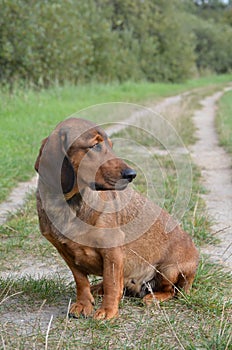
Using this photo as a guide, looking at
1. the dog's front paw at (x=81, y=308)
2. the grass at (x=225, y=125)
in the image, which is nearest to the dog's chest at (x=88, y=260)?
the dog's front paw at (x=81, y=308)

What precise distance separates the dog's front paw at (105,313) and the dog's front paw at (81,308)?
8cm

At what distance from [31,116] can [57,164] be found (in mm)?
8808

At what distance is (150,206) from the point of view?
3.77 meters

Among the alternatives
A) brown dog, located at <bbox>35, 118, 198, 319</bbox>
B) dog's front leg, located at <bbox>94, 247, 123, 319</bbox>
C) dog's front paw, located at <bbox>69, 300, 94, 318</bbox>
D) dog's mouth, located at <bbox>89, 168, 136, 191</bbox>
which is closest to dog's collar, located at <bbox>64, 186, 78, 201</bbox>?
brown dog, located at <bbox>35, 118, 198, 319</bbox>

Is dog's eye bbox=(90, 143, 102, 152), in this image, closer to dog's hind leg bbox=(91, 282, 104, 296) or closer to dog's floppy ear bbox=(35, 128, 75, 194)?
dog's floppy ear bbox=(35, 128, 75, 194)

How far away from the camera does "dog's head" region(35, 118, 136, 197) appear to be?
3195 millimetres

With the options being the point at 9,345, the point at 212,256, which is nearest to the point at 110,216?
the point at 9,345

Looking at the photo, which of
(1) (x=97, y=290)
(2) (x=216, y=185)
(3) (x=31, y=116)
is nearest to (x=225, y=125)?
(3) (x=31, y=116)

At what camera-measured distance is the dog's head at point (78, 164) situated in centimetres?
320

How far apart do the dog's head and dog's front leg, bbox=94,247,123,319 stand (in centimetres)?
37

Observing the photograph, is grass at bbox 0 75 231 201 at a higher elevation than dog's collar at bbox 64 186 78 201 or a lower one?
lower

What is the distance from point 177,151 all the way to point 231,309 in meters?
5.77

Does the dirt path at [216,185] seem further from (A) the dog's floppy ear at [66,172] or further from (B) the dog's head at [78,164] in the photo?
(A) the dog's floppy ear at [66,172]

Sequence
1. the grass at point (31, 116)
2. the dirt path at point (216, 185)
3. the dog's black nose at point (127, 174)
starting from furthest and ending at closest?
the grass at point (31, 116)
the dirt path at point (216, 185)
the dog's black nose at point (127, 174)
